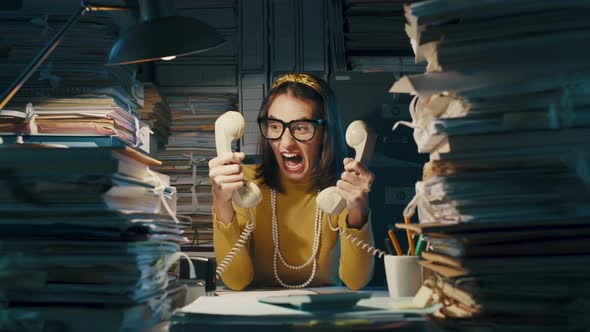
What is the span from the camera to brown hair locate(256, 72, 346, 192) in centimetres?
212

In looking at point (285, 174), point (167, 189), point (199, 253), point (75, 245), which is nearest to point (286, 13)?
point (285, 174)

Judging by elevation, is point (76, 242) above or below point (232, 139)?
below

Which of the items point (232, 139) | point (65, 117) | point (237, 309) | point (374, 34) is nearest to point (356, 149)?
point (232, 139)

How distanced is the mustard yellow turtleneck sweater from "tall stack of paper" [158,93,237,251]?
0.50m

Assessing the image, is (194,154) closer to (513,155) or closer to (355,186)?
(355,186)

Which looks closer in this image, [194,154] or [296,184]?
[296,184]

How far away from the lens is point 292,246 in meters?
2.16

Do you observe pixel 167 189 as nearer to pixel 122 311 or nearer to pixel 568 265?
pixel 122 311

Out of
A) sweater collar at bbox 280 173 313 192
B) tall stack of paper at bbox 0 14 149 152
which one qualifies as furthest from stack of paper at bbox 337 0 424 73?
tall stack of paper at bbox 0 14 149 152

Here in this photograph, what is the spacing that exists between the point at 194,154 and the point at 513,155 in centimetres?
240

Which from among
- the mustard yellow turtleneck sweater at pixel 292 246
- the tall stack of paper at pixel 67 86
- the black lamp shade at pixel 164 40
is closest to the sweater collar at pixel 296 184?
the mustard yellow turtleneck sweater at pixel 292 246

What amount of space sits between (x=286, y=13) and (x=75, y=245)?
7.89 feet

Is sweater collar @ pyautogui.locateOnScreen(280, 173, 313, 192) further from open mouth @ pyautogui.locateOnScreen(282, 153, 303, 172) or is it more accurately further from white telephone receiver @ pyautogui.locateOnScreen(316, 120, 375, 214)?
white telephone receiver @ pyautogui.locateOnScreen(316, 120, 375, 214)

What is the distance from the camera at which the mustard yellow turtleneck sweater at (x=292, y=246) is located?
6.28 feet
